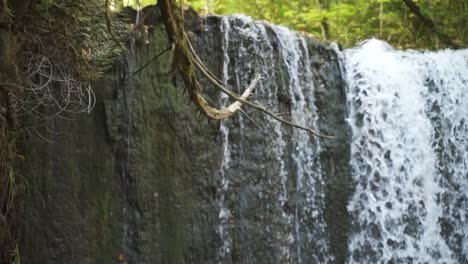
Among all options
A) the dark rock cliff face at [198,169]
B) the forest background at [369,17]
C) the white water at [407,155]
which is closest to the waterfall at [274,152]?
the dark rock cliff face at [198,169]

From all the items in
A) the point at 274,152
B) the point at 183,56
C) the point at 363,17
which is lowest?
the point at 274,152

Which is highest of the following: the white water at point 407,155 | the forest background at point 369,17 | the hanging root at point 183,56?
the forest background at point 369,17

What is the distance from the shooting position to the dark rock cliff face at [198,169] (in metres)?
4.77

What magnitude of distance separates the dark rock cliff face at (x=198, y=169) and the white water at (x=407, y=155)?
24cm

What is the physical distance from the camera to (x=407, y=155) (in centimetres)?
682

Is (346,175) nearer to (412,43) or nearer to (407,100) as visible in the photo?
(407,100)

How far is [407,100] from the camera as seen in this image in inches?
274

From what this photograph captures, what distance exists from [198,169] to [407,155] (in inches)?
103

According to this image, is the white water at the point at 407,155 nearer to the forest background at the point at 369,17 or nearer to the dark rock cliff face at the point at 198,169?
the dark rock cliff face at the point at 198,169

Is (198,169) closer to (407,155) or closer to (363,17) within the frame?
(407,155)

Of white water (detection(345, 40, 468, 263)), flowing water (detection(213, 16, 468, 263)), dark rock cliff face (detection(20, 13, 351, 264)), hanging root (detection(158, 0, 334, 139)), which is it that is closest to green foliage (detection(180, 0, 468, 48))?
flowing water (detection(213, 16, 468, 263))

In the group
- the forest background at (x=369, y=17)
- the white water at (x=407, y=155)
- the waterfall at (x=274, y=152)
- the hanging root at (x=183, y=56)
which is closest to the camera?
the hanging root at (x=183, y=56)

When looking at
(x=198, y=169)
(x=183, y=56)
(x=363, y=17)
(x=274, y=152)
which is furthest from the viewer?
(x=363, y=17)

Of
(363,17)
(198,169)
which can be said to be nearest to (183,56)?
(198,169)
